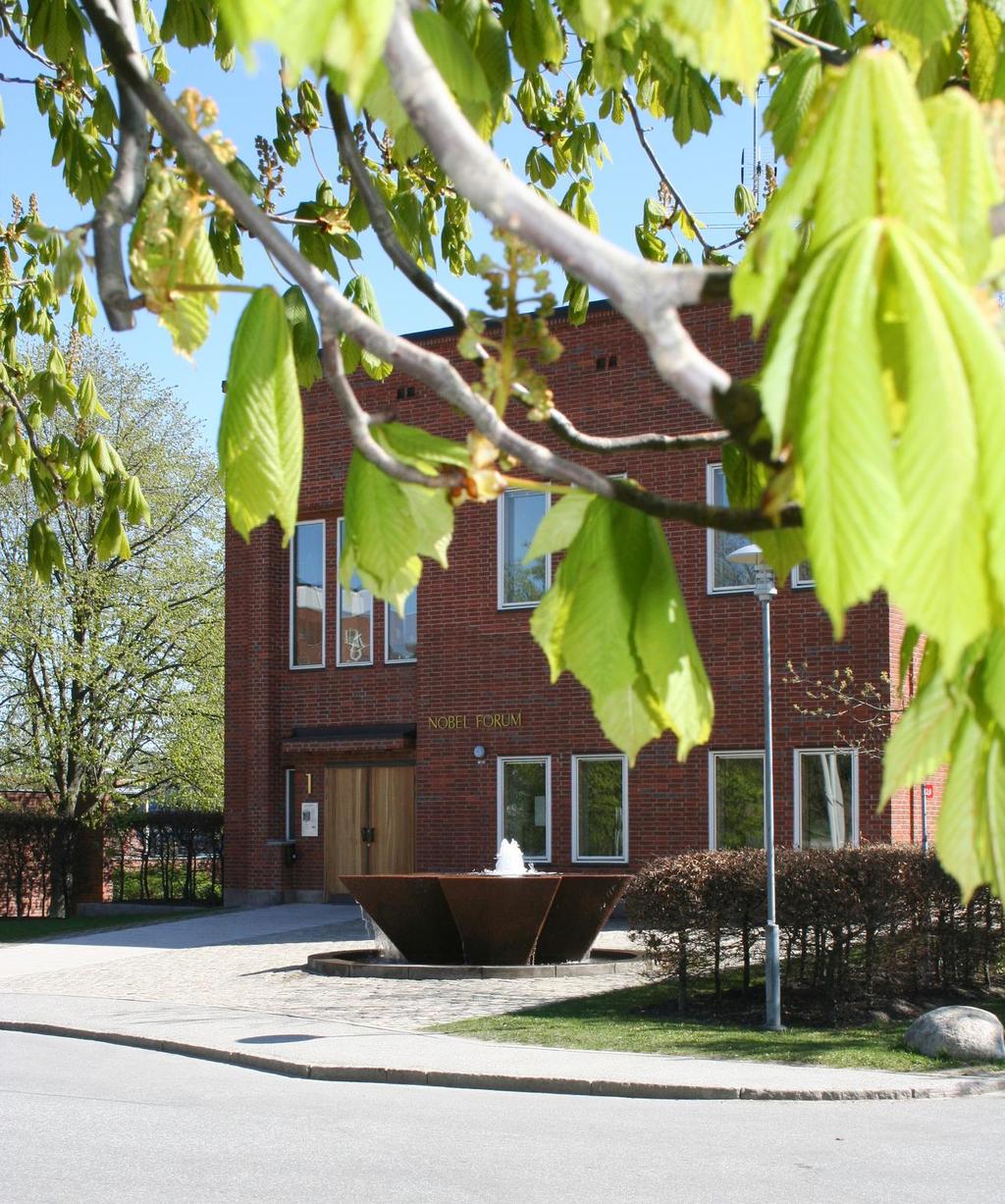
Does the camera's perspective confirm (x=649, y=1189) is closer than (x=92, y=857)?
Yes

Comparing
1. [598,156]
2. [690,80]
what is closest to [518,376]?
[690,80]

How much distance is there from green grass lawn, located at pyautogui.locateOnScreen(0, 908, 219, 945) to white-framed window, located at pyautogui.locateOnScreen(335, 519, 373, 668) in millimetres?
5132

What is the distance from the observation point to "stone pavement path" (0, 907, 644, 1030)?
54.7ft

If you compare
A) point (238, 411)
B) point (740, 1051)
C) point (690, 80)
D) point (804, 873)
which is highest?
point (690, 80)

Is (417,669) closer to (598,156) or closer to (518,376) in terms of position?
(598,156)

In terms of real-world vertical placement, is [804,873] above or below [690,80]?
below

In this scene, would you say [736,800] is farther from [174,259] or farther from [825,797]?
[174,259]

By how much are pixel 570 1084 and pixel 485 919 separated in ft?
22.4

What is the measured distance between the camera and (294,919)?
86.7 feet

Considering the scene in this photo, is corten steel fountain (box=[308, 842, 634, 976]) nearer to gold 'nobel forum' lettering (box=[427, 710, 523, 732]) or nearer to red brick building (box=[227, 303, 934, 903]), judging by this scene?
red brick building (box=[227, 303, 934, 903])

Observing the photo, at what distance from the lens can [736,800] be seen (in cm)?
2422

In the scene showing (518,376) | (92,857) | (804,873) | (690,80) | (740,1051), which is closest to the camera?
(518,376)

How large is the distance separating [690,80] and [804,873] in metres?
12.0

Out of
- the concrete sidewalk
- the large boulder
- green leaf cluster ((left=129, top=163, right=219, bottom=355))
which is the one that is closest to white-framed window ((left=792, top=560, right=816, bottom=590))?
the concrete sidewalk
